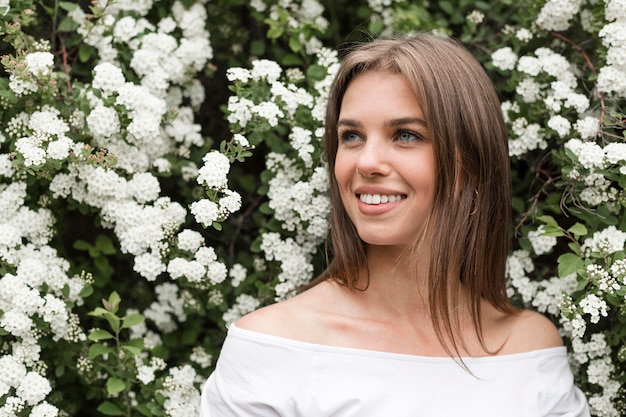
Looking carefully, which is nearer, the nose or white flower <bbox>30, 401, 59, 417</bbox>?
the nose

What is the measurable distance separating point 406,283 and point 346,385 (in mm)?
394

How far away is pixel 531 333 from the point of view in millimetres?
2521

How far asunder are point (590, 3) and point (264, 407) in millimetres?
1833

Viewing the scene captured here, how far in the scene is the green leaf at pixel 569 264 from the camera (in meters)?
2.34

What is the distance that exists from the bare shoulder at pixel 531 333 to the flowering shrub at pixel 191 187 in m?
0.08

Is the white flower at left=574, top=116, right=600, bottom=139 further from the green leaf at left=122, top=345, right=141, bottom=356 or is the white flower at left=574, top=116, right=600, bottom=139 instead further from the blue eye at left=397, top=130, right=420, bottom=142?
the green leaf at left=122, top=345, right=141, bottom=356

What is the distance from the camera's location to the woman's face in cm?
216

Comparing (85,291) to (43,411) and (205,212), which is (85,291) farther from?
(205,212)

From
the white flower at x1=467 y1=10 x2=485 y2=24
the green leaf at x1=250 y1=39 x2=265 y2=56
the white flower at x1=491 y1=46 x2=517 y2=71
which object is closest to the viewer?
the white flower at x1=491 y1=46 x2=517 y2=71

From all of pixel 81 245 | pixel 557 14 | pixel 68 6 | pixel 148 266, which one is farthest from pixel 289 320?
pixel 557 14

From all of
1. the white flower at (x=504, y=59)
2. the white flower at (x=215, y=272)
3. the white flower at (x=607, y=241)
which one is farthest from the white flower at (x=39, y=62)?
the white flower at (x=607, y=241)

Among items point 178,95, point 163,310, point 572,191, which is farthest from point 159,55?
point 572,191

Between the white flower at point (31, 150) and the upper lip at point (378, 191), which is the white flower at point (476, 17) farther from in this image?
the white flower at point (31, 150)

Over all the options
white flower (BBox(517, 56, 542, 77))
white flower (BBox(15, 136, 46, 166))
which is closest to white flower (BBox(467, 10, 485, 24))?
white flower (BBox(517, 56, 542, 77))
